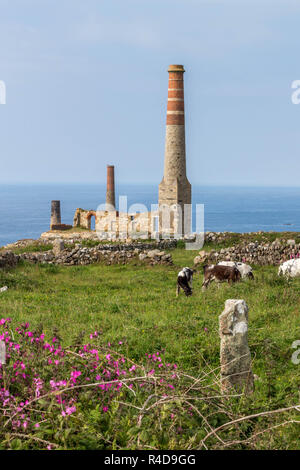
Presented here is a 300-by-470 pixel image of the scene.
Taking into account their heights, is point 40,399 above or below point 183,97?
Answer: below

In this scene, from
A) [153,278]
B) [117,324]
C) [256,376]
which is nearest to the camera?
[256,376]

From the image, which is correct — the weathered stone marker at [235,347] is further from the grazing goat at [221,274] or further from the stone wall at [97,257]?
the stone wall at [97,257]

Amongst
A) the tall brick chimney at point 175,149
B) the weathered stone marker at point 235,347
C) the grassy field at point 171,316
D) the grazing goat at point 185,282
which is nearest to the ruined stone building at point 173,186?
the tall brick chimney at point 175,149

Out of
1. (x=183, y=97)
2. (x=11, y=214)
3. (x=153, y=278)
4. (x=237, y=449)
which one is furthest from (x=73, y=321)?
(x=11, y=214)

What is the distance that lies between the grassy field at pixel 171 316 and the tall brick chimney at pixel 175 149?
21391mm

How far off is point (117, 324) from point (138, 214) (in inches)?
1343

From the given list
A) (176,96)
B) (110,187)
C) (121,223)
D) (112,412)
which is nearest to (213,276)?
(112,412)

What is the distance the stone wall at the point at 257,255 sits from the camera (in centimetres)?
2444

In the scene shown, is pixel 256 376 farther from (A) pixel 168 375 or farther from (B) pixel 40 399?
→ (B) pixel 40 399

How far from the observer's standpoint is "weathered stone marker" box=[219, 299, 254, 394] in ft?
24.4

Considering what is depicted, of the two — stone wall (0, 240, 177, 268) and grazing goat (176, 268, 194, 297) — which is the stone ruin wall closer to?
stone wall (0, 240, 177, 268)

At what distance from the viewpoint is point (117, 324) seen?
37.1 feet

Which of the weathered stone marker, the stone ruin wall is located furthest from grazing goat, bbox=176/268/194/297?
the stone ruin wall
